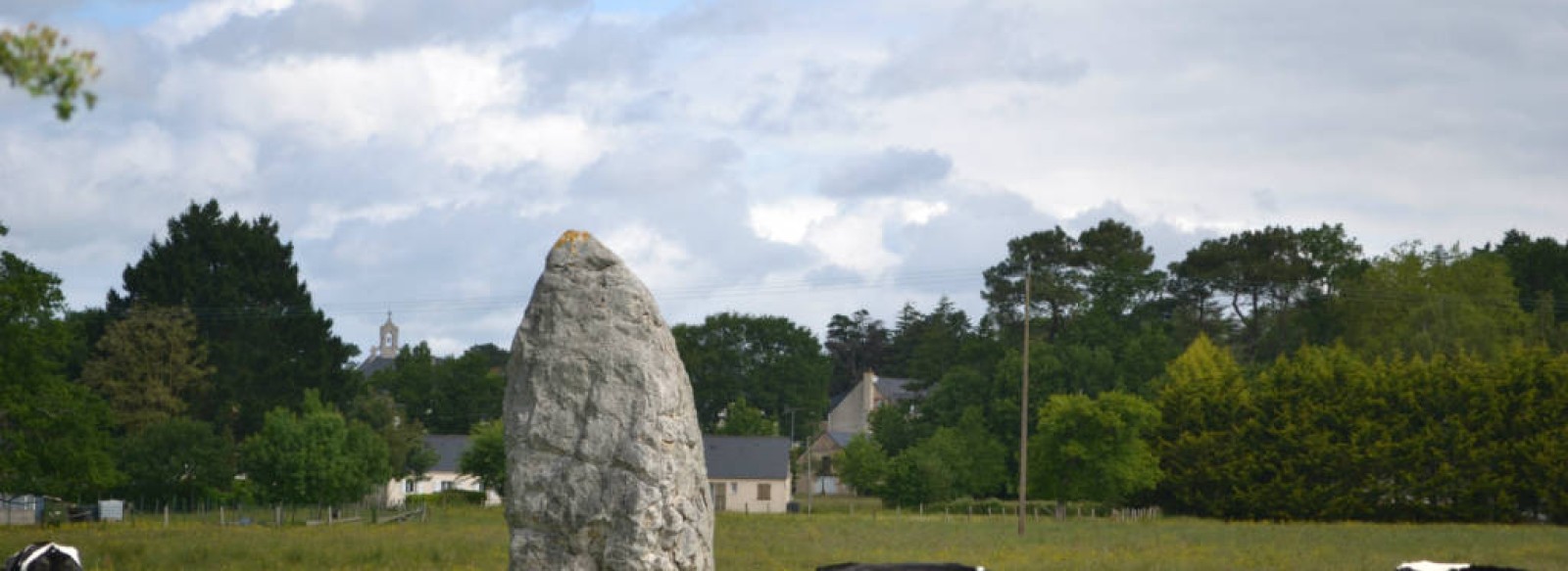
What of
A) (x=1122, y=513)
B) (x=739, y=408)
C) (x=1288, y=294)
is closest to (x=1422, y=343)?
(x=1288, y=294)

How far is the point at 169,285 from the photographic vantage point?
7331cm

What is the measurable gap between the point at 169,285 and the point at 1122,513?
46054 millimetres

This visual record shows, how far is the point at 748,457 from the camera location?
89.2 metres

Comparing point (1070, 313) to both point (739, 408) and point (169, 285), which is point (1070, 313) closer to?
point (739, 408)

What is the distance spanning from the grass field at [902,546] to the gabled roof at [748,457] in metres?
36.0

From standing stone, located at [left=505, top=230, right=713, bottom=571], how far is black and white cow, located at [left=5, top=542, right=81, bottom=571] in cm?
630

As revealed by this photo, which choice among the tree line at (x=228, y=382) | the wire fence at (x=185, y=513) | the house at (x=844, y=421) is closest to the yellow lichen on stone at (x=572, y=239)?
the wire fence at (x=185, y=513)

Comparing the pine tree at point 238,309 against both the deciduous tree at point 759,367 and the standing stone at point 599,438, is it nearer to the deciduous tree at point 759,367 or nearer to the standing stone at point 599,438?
the deciduous tree at point 759,367

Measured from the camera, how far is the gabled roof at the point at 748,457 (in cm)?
8844

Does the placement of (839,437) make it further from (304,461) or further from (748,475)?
(304,461)

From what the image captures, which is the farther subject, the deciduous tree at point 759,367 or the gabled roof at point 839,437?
the gabled roof at point 839,437

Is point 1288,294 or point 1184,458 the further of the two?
point 1288,294

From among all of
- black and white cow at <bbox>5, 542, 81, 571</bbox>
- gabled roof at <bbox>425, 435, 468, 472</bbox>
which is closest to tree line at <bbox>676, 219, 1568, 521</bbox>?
gabled roof at <bbox>425, 435, 468, 472</bbox>

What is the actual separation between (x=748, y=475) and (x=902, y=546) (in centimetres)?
5071
